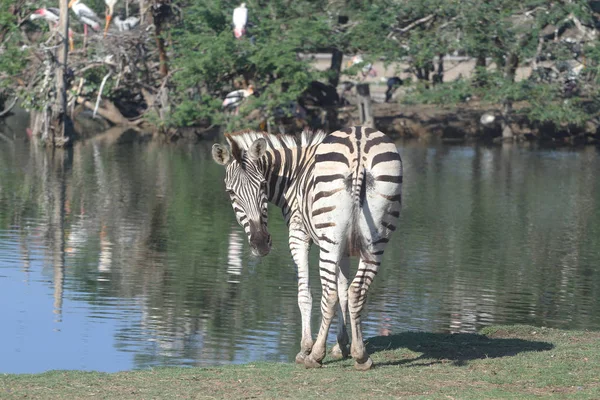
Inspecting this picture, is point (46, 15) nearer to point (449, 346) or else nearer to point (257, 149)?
point (257, 149)

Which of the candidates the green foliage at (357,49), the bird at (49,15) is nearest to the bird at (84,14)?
the bird at (49,15)

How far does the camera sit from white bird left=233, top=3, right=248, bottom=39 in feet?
110

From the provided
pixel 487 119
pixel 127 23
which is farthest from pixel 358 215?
pixel 487 119

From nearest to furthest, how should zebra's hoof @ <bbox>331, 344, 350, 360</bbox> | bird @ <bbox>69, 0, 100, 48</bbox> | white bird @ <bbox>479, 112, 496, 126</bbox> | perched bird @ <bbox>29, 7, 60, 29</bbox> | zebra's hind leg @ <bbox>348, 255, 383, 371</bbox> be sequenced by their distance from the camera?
1. zebra's hind leg @ <bbox>348, 255, 383, 371</bbox>
2. zebra's hoof @ <bbox>331, 344, 350, 360</bbox>
3. perched bird @ <bbox>29, 7, 60, 29</bbox>
4. bird @ <bbox>69, 0, 100, 48</bbox>
5. white bird @ <bbox>479, 112, 496, 126</bbox>

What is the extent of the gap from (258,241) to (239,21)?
25.4m

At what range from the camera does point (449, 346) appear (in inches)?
378

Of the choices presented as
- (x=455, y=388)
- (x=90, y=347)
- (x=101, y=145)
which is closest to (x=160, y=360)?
(x=90, y=347)

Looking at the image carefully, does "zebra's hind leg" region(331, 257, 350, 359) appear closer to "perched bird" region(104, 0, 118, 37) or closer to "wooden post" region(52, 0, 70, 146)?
"wooden post" region(52, 0, 70, 146)

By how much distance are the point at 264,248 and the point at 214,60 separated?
24.7 meters

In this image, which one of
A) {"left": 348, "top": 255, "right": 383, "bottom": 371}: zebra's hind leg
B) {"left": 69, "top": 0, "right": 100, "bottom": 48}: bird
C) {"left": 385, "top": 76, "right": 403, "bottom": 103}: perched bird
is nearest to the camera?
{"left": 348, "top": 255, "right": 383, "bottom": 371}: zebra's hind leg

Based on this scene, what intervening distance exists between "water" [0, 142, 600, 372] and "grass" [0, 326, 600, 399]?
1.31 metres

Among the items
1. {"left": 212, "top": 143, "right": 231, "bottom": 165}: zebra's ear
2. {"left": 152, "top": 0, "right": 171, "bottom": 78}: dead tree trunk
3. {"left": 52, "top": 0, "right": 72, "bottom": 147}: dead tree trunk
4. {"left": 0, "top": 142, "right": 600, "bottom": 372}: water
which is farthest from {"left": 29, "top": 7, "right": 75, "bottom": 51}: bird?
{"left": 212, "top": 143, "right": 231, "bottom": 165}: zebra's ear

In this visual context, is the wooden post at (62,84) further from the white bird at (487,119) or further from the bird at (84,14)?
the white bird at (487,119)

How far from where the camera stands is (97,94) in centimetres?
3609
